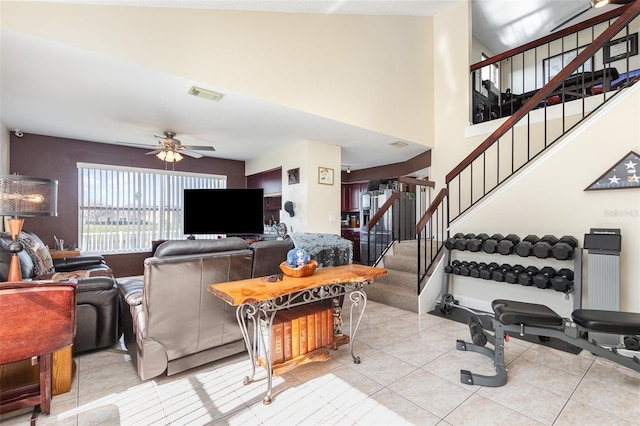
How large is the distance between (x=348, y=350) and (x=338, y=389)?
0.62 metres

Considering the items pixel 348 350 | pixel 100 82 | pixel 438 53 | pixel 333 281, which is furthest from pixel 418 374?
pixel 438 53

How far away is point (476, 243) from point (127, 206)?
583 cm

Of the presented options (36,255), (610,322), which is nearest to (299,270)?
(610,322)

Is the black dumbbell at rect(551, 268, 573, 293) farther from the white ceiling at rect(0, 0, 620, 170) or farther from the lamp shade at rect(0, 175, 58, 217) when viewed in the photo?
the lamp shade at rect(0, 175, 58, 217)

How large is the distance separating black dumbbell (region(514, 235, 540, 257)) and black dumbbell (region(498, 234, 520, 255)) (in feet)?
0.19

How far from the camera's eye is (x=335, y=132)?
4387 millimetres

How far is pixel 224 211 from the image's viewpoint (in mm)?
4727

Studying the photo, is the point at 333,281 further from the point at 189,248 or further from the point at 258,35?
the point at 258,35

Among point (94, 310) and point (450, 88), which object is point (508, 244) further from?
point (94, 310)

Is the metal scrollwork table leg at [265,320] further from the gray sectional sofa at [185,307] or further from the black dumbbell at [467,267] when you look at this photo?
the black dumbbell at [467,267]

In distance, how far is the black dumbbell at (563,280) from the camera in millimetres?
2764

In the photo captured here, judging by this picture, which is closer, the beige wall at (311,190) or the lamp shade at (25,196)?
the lamp shade at (25,196)

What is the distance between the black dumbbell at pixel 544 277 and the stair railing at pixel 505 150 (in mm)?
1077

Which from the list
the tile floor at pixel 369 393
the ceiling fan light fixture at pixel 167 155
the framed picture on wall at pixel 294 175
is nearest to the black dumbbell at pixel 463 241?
the tile floor at pixel 369 393
